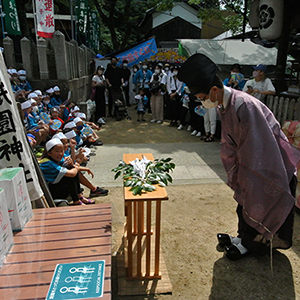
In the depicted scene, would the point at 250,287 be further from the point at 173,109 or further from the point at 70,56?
the point at 70,56

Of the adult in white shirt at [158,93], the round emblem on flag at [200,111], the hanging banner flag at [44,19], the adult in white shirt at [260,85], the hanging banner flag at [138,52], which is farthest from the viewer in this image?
the hanging banner flag at [138,52]

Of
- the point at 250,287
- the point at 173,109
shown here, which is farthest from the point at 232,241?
the point at 173,109

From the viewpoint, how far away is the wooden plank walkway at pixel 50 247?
67.9 inches

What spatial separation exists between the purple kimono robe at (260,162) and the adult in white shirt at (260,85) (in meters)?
4.33

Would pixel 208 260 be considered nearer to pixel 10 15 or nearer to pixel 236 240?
pixel 236 240

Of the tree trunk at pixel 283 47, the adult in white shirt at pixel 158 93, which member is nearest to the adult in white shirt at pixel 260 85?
the tree trunk at pixel 283 47

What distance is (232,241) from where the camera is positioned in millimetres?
3193

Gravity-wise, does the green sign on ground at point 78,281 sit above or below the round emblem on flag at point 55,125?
below

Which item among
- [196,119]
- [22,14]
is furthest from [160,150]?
[22,14]

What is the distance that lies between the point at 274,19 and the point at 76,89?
19.8 feet

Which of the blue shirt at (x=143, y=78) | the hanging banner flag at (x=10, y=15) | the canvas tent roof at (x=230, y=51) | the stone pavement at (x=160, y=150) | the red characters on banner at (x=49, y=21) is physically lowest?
the stone pavement at (x=160, y=150)

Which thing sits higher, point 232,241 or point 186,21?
point 186,21

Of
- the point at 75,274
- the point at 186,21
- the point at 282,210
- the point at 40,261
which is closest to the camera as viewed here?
the point at 75,274

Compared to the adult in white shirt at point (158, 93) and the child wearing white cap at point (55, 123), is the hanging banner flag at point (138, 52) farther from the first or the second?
the child wearing white cap at point (55, 123)
